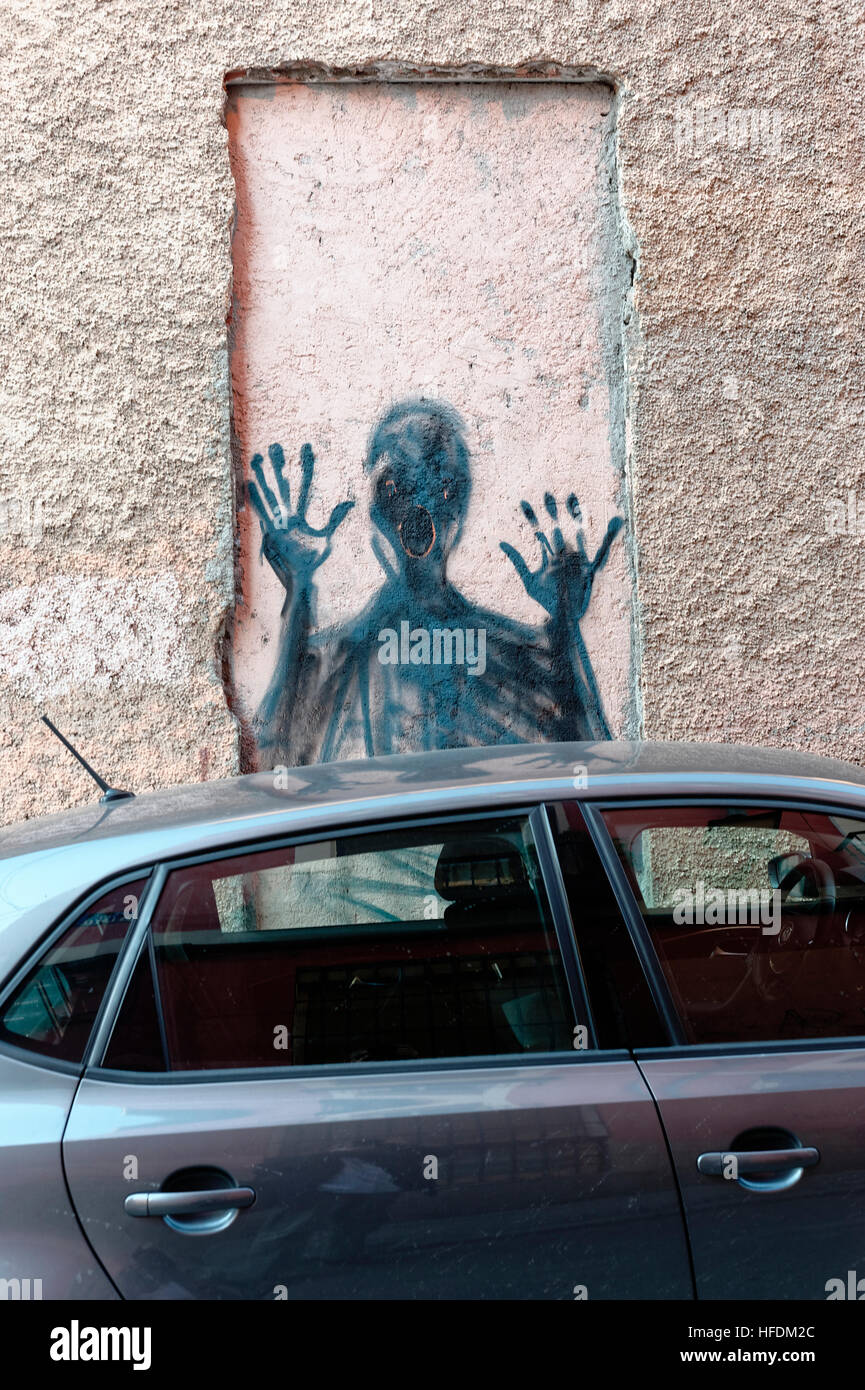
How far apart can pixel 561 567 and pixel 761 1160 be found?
129 inches

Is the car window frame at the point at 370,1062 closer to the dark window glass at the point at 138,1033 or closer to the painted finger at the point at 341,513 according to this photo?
the dark window glass at the point at 138,1033

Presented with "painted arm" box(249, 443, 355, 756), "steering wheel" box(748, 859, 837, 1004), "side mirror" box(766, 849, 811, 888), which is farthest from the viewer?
"painted arm" box(249, 443, 355, 756)

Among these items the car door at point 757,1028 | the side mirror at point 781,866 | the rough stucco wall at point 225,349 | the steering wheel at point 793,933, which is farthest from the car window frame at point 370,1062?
the rough stucco wall at point 225,349

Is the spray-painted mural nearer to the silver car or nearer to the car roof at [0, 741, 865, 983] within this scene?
the car roof at [0, 741, 865, 983]

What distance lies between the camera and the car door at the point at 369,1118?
5.30 ft

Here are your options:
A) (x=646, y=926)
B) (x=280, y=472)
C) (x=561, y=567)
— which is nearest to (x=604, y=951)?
(x=646, y=926)

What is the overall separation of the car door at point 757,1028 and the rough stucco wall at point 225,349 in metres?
2.46

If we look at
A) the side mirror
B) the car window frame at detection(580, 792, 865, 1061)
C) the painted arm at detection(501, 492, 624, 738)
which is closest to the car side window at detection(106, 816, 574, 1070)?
the car window frame at detection(580, 792, 865, 1061)

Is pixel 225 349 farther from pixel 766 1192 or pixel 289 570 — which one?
pixel 766 1192

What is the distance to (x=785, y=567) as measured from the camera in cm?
464

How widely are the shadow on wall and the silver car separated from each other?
2.54m

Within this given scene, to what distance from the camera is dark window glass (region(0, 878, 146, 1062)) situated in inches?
67.0

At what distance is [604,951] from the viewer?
1837mm
